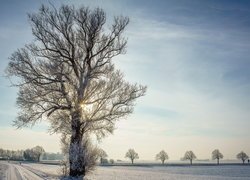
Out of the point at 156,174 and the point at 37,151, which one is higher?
the point at 156,174

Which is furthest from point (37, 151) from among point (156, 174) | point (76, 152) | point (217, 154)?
point (76, 152)

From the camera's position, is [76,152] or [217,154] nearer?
[76,152]

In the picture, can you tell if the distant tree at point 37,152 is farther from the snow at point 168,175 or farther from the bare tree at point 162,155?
the snow at point 168,175

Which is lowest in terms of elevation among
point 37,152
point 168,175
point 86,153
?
point 37,152

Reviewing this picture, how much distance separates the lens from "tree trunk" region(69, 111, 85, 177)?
2602cm

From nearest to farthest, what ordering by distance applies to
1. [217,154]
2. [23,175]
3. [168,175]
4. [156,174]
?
[23,175] < [168,175] < [156,174] < [217,154]

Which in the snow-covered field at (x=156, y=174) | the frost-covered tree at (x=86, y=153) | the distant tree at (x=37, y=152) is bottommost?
the distant tree at (x=37, y=152)

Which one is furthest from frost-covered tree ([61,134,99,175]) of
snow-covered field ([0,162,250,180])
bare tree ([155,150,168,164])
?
bare tree ([155,150,168,164])

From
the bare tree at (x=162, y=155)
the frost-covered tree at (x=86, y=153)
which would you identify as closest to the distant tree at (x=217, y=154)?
the bare tree at (x=162, y=155)

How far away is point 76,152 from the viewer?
85.6 feet

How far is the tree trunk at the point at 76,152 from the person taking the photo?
26016 millimetres

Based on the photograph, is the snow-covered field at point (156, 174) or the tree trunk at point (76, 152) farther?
the snow-covered field at point (156, 174)

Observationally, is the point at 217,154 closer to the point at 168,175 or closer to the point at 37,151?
the point at 37,151

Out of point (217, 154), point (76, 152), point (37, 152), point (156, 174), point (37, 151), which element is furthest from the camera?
point (37, 151)
